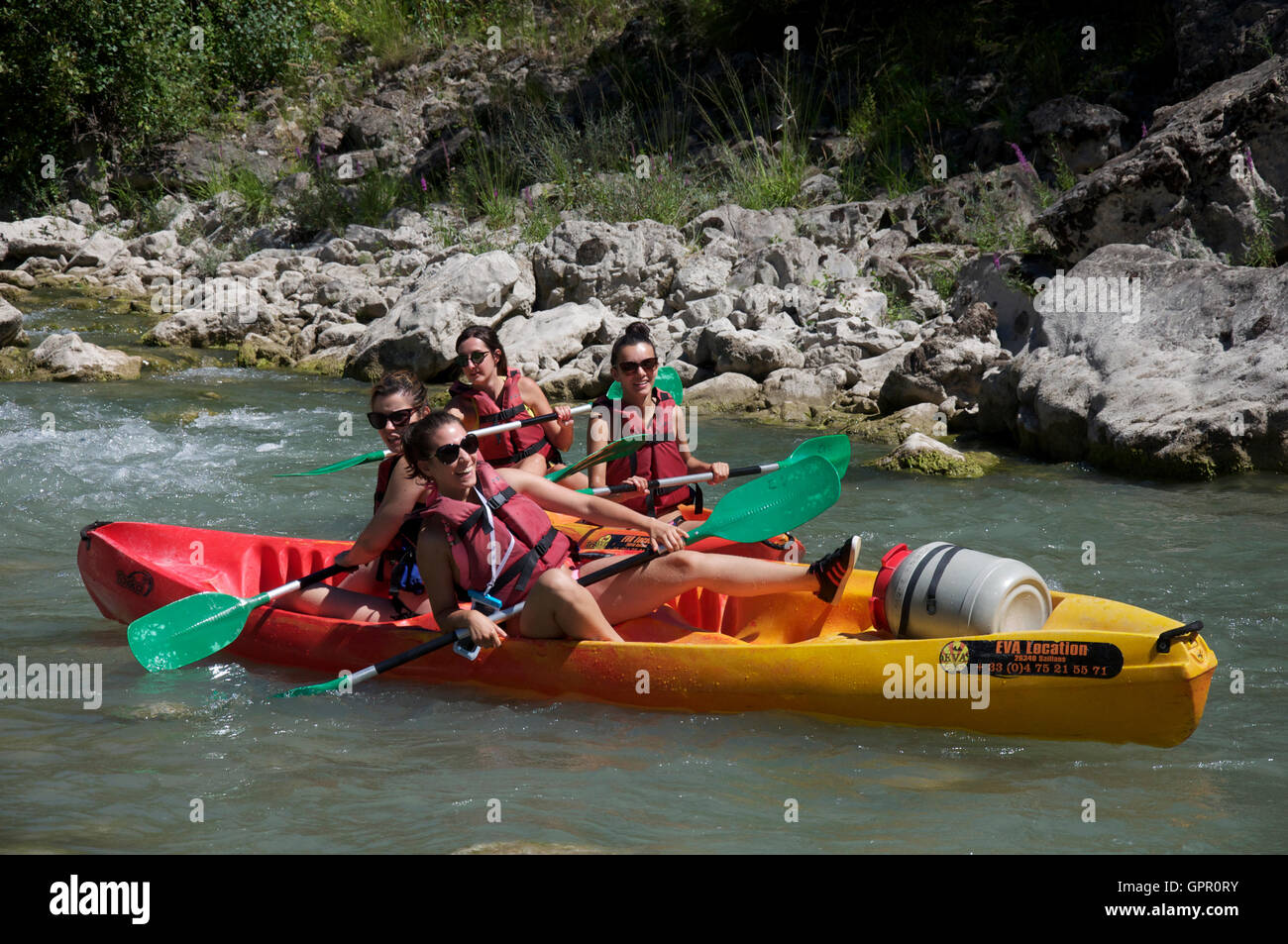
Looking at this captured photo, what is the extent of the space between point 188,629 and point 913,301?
6.83 meters

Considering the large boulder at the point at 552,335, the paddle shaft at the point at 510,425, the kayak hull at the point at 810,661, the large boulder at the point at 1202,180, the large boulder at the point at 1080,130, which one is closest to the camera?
the kayak hull at the point at 810,661

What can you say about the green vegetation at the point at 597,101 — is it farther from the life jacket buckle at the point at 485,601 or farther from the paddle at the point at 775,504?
the life jacket buckle at the point at 485,601

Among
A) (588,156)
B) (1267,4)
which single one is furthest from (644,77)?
(1267,4)

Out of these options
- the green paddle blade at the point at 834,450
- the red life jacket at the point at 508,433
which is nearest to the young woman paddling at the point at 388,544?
the red life jacket at the point at 508,433

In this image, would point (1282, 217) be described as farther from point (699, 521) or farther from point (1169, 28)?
point (699, 521)

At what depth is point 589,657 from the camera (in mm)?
3842

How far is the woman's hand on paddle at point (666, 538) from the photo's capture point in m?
3.92

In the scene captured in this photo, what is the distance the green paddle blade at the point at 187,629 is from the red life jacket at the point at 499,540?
889 millimetres

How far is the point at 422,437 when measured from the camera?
3.62 m

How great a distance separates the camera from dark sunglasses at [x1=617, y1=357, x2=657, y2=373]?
194 inches

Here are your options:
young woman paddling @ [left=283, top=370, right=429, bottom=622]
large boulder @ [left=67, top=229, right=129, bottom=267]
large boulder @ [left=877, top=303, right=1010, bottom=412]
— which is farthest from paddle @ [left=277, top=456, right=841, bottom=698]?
large boulder @ [left=67, top=229, right=129, bottom=267]

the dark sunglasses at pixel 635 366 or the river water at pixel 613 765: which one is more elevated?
the dark sunglasses at pixel 635 366

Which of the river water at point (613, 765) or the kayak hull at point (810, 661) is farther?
the kayak hull at point (810, 661)
